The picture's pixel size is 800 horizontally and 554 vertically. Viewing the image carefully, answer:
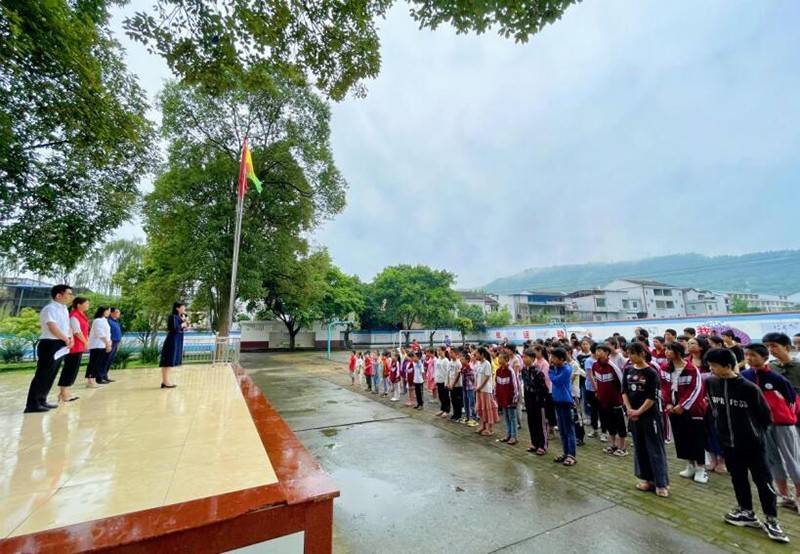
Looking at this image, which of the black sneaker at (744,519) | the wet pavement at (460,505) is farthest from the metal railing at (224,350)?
the black sneaker at (744,519)

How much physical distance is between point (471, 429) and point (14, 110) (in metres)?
11.0

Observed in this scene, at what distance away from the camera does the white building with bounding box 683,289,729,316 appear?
59219 millimetres

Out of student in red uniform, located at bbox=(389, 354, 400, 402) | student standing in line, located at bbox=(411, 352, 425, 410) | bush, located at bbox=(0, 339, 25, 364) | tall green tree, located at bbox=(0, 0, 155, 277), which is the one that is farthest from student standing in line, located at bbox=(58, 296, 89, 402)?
bush, located at bbox=(0, 339, 25, 364)

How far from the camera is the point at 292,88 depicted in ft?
55.4

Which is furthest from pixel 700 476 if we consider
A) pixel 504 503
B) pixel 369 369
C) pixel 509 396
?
pixel 369 369

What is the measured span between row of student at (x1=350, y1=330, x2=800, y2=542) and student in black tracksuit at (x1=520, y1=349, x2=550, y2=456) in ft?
0.05

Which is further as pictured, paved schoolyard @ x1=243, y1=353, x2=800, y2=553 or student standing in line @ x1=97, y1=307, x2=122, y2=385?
student standing in line @ x1=97, y1=307, x2=122, y2=385

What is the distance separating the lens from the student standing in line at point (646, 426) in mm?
3791

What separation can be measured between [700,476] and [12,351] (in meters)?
23.8

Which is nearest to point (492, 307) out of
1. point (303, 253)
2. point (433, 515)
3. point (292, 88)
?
point (303, 253)

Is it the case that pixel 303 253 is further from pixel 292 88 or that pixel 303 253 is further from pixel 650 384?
pixel 650 384

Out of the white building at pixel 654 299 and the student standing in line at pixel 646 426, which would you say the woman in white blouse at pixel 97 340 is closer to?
the student standing in line at pixel 646 426

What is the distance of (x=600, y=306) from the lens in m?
61.9

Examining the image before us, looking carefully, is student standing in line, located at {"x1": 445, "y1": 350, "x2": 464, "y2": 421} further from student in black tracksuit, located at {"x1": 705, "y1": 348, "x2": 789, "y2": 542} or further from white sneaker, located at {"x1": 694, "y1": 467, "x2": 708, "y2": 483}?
student in black tracksuit, located at {"x1": 705, "y1": 348, "x2": 789, "y2": 542}
